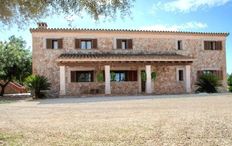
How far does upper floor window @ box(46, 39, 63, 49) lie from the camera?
29.4 metres

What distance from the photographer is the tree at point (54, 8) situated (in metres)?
8.77

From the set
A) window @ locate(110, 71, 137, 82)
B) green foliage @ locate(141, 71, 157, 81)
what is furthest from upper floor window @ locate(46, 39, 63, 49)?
green foliage @ locate(141, 71, 157, 81)

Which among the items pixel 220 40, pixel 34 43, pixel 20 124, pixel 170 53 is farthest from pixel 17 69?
pixel 20 124

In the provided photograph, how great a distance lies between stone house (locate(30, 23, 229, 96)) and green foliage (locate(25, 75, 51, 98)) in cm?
131

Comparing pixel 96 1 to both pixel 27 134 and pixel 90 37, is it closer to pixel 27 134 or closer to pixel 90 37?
pixel 27 134

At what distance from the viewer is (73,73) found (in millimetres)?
29422

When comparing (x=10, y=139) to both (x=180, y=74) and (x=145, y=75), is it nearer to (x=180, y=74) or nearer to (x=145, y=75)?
(x=145, y=75)

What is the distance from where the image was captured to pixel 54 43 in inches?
1171

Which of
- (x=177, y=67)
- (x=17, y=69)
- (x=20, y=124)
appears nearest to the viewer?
(x=20, y=124)

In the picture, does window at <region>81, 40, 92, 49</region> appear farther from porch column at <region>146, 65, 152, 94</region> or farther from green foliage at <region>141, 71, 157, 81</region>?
porch column at <region>146, 65, 152, 94</region>

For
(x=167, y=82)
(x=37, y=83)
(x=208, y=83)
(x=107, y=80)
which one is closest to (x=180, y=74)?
(x=167, y=82)

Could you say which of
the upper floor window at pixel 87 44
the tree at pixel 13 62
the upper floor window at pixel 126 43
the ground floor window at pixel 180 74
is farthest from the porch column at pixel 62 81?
the ground floor window at pixel 180 74

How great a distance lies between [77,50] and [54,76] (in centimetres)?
287

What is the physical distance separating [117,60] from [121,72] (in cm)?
301
